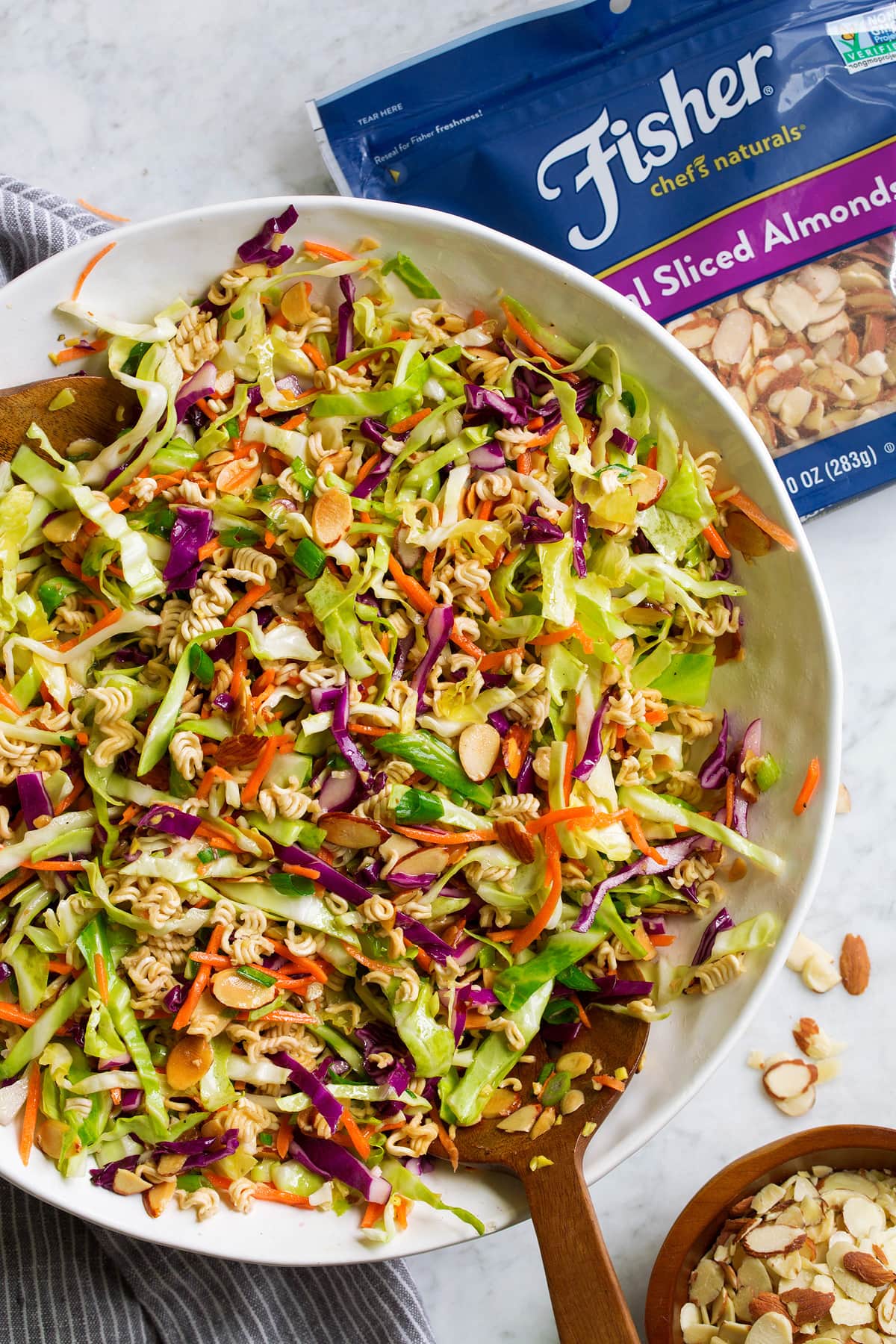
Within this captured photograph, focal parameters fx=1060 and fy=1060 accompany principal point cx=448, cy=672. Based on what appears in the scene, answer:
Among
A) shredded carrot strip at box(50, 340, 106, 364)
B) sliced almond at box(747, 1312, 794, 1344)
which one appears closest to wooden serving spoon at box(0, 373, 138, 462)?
shredded carrot strip at box(50, 340, 106, 364)

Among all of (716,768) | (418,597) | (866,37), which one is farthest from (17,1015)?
(866,37)

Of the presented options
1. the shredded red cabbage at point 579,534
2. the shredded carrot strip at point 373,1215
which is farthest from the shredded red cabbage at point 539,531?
the shredded carrot strip at point 373,1215

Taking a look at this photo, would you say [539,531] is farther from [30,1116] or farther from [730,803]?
[30,1116]

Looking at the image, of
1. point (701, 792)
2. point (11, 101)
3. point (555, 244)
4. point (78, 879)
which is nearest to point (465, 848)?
point (701, 792)

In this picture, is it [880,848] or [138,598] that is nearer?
[138,598]

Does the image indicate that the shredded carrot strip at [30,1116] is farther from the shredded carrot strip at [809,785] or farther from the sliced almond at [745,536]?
the sliced almond at [745,536]

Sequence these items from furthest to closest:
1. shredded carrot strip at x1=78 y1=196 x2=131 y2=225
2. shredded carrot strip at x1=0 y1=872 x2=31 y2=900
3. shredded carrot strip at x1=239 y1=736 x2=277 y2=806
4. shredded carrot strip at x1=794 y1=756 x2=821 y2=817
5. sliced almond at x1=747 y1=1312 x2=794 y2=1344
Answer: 1. shredded carrot strip at x1=78 y1=196 x2=131 y2=225
2. sliced almond at x1=747 y1=1312 x2=794 y2=1344
3. shredded carrot strip at x1=794 y1=756 x2=821 y2=817
4. shredded carrot strip at x1=0 y1=872 x2=31 y2=900
5. shredded carrot strip at x1=239 y1=736 x2=277 y2=806

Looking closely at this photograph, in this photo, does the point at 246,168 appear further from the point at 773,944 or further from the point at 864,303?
the point at 773,944

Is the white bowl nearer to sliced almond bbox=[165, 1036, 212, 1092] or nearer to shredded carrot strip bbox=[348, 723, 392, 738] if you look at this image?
sliced almond bbox=[165, 1036, 212, 1092]
